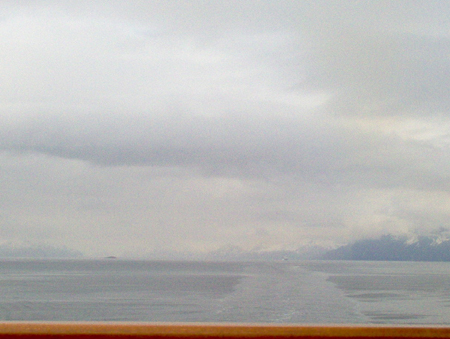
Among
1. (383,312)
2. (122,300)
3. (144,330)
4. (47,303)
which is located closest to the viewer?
(144,330)

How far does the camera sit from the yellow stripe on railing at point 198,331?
121 cm

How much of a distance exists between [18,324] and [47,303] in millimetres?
35016

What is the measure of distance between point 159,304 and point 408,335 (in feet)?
110

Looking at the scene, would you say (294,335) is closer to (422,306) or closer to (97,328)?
(97,328)

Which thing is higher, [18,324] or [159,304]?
[18,324]

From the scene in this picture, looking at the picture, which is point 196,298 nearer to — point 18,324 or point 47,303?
point 47,303

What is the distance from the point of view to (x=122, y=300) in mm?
35375

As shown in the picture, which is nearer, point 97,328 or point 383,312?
point 97,328

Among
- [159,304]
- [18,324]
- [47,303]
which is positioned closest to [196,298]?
[159,304]

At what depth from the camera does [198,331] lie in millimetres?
1229

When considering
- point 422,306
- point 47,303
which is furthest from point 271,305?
point 47,303

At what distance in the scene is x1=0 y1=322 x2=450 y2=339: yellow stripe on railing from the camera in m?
1.21

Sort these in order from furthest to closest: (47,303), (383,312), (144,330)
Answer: (47,303) < (383,312) < (144,330)

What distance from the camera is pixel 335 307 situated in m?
30.2
